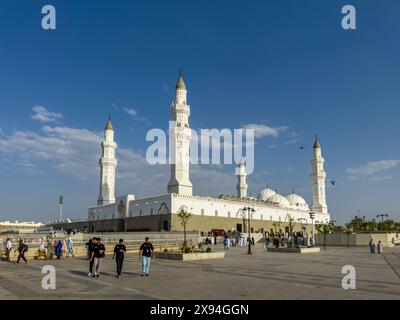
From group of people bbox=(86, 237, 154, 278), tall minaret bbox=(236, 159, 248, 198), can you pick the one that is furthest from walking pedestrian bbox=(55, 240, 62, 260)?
tall minaret bbox=(236, 159, 248, 198)

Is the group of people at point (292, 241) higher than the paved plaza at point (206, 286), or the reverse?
the paved plaza at point (206, 286)

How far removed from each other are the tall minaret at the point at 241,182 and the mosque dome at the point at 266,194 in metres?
11.0

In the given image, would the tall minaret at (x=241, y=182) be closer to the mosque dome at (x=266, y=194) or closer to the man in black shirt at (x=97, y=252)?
the mosque dome at (x=266, y=194)

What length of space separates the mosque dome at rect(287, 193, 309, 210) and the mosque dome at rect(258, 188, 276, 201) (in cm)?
525

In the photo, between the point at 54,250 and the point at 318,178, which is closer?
the point at 54,250

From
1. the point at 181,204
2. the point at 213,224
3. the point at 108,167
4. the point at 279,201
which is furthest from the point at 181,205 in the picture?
the point at 279,201

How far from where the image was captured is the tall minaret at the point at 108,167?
84062 millimetres

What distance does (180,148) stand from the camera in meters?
66.3

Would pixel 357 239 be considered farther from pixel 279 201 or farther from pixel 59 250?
pixel 279 201

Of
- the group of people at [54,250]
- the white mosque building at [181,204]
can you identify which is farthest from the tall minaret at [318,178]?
the group of people at [54,250]

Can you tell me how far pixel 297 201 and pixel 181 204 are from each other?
51869 millimetres

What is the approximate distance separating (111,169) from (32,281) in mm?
71727

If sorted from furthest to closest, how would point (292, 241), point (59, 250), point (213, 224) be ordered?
point (213, 224) → point (292, 241) → point (59, 250)

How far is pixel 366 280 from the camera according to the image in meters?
14.5
